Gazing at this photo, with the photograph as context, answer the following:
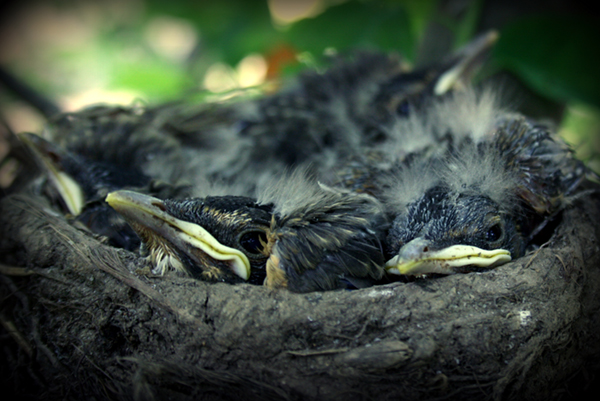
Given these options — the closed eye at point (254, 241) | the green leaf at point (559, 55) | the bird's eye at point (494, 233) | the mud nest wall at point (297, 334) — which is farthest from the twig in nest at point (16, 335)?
the green leaf at point (559, 55)

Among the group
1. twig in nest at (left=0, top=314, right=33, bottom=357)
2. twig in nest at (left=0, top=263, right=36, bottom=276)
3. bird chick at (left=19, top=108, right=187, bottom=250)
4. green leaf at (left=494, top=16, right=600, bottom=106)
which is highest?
green leaf at (left=494, top=16, right=600, bottom=106)

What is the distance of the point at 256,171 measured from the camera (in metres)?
1.29

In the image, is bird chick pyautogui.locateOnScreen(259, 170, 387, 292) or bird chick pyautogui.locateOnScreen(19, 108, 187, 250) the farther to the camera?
bird chick pyautogui.locateOnScreen(19, 108, 187, 250)

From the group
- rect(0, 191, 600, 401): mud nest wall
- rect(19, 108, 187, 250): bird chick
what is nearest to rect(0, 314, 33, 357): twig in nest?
rect(0, 191, 600, 401): mud nest wall

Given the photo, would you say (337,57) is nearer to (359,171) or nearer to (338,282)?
(359,171)

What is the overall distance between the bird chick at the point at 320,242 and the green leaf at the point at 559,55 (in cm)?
73

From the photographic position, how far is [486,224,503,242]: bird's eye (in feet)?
2.80

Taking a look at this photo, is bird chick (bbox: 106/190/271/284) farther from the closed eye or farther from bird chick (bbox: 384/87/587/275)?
bird chick (bbox: 384/87/587/275)

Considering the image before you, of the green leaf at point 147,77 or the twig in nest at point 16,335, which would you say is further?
the green leaf at point 147,77

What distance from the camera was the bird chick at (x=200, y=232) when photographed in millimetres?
784

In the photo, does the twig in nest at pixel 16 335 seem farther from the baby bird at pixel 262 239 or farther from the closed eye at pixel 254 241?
the closed eye at pixel 254 241

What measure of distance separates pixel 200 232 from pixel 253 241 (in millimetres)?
111

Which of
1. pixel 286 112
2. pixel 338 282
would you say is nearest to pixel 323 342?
pixel 338 282

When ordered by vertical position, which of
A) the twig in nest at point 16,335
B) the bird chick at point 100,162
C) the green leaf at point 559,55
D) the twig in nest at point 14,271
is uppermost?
the green leaf at point 559,55
